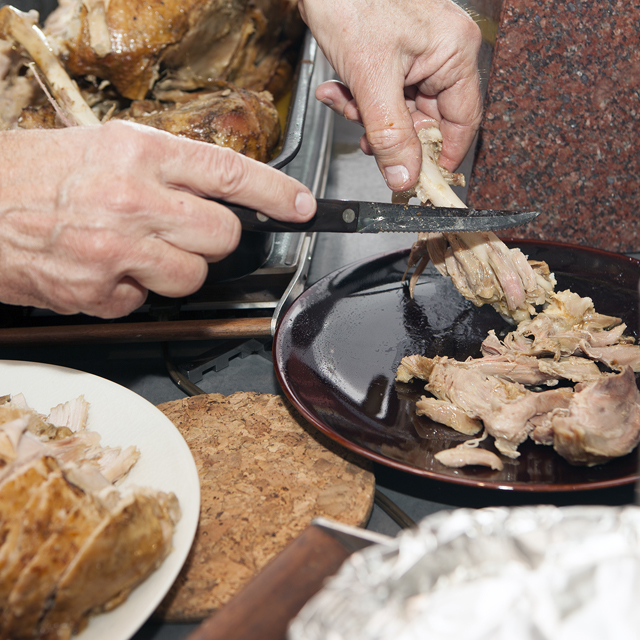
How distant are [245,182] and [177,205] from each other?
0.14 metres

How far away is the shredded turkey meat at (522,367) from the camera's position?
108cm

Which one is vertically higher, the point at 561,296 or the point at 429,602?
the point at 429,602

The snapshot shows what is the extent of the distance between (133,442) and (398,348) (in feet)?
2.21

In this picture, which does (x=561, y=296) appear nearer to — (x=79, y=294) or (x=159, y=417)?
(x=159, y=417)

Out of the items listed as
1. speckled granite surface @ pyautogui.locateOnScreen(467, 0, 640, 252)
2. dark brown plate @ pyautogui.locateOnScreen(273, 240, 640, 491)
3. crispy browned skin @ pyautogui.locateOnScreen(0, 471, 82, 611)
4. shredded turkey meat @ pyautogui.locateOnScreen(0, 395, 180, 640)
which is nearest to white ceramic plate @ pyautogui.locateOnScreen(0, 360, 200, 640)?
shredded turkey meat @ pyautogui.locateOnScreen(0, 395, 180, 640)

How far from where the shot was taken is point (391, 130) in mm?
1409

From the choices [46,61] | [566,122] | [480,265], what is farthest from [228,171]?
[566,122]

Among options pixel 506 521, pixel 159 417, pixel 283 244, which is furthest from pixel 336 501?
pixel 283 244

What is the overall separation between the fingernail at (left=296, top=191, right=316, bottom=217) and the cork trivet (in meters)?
0.48

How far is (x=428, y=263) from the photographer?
5.70 ft

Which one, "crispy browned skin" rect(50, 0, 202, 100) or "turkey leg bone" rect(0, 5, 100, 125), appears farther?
"crispy browned skin" rect(50, 0, 202, 100)

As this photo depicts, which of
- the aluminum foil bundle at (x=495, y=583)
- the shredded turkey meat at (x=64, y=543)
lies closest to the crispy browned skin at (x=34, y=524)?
→ the shredded turkey meat at (x=64, y=543)

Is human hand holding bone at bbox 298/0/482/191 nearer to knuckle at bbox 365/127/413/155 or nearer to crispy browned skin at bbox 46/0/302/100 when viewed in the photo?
knuckle at bbox 365/127/413/155

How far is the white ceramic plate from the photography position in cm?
81
